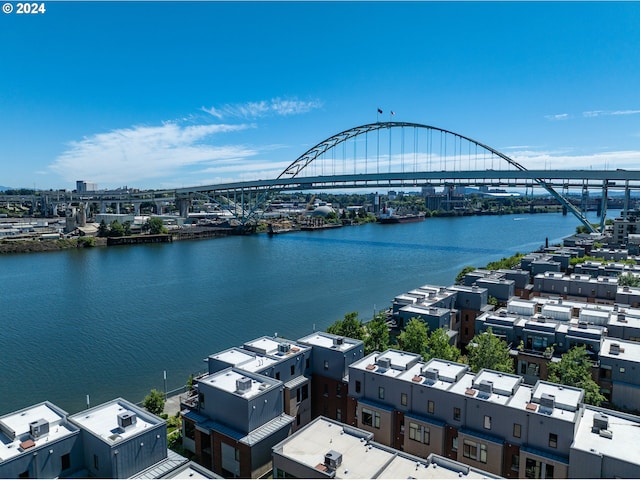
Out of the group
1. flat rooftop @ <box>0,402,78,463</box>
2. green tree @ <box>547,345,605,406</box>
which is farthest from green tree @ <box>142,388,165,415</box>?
green tree @ <box>547,345,605,406</box>

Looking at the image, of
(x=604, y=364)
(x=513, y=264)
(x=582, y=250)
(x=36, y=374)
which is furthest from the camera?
(x=582, y=250)

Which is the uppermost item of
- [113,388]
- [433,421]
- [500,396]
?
[500,396]

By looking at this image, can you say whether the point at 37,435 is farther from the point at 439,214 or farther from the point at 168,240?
the point at 439,214

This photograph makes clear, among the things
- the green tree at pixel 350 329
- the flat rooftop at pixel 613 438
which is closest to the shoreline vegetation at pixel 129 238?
the green tree at pixel 350 329

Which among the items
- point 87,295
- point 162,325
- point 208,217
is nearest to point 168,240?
point 208,217

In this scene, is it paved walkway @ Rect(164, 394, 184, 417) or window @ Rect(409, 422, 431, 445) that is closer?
window @ Rect(409, 422, 431, 445)

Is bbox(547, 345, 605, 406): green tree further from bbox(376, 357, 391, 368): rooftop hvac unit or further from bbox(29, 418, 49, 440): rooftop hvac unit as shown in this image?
bbox(29, 418, 49, 440): rooftop hvac unit

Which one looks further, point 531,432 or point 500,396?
point 500,396
